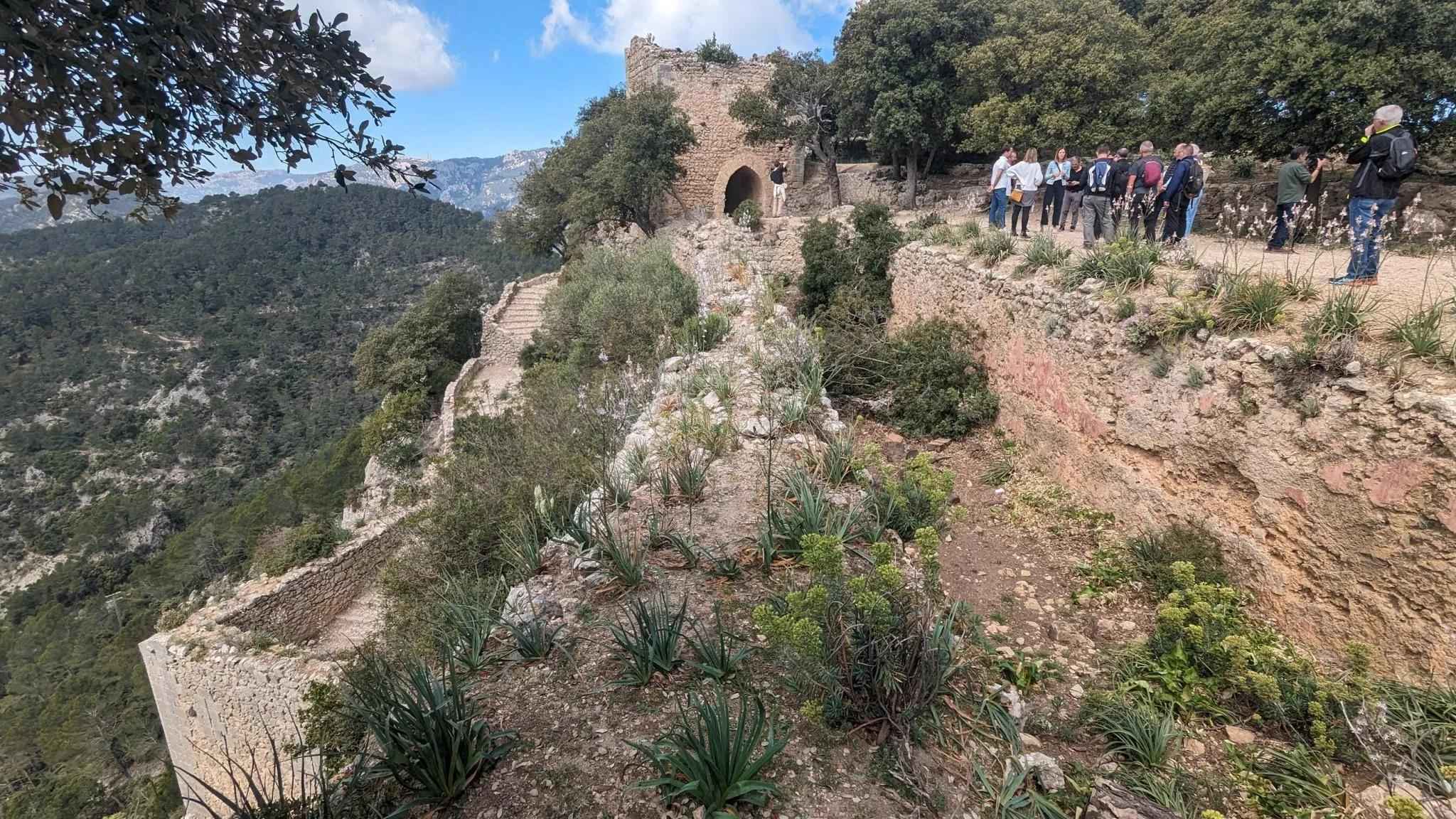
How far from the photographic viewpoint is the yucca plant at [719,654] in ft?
9.45

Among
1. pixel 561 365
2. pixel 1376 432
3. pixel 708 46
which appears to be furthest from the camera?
pixel 708 46

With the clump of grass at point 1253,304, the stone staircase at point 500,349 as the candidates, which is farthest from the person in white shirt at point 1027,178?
the stone staircase at point 500,349

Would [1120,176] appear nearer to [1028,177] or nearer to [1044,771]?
[1028,177]

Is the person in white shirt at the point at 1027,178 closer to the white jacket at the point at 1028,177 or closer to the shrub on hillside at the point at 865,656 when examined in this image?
the white jacket at the point at 1028,177

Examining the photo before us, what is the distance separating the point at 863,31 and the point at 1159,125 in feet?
24.4

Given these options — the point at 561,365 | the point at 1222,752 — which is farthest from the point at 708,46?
the point at 1222,752

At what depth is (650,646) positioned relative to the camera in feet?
9.64

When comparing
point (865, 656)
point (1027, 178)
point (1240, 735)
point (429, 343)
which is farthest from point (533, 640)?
point (429, 343)

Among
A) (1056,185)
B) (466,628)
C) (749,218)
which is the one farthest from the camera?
(749,218)

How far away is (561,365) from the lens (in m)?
12.8

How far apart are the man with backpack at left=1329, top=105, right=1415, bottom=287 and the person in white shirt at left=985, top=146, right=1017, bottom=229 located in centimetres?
424

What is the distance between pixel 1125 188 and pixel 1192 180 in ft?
3.65

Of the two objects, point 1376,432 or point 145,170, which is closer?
point 145,170

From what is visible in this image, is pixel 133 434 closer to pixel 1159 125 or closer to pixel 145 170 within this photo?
pixel 145 170
